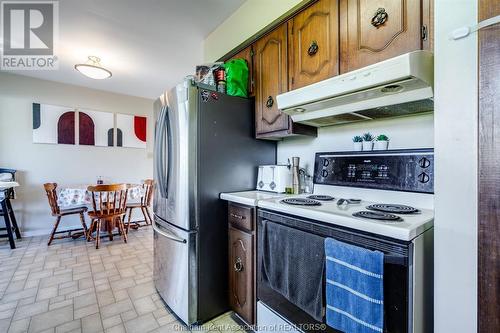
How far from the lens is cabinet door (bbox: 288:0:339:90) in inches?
54.4

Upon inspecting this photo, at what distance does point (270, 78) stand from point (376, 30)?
0.78 m

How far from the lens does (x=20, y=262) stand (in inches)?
104

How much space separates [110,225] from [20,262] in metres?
1.00

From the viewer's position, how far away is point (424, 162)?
1.19 m

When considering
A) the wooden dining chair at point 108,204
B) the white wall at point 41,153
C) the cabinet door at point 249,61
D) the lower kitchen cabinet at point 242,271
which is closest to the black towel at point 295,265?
the lower kitchen cabinet at point 242,271

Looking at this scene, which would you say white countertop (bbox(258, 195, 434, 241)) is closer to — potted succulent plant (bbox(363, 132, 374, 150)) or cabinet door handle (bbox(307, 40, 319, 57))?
potted succulent plant (bbox(363, 132, 374, 150))

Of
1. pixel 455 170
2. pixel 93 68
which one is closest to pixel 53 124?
pixel 93 68

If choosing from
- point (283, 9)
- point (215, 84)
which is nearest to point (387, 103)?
point (283, 9)

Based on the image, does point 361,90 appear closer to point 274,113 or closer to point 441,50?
point 441,50

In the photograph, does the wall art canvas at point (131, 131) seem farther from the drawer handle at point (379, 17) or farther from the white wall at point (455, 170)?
the white wall at point (455, 170)

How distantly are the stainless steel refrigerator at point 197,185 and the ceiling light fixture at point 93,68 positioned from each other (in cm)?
166

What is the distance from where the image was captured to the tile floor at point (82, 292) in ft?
5.31

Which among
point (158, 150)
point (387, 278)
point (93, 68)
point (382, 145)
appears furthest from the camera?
point (93, 68)

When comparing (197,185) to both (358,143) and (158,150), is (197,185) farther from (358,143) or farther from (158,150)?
(358,143)
